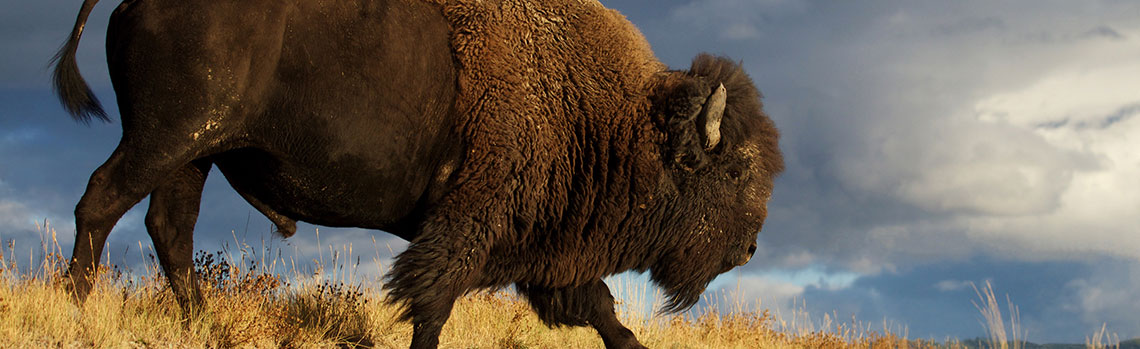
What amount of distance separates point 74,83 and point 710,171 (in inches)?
164

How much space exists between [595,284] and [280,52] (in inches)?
112

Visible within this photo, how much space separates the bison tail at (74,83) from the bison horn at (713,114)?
3.89 m

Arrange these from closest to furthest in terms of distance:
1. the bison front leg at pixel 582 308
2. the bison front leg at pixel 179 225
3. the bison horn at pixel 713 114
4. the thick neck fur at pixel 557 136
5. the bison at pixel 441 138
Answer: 1. the bison at pixel 441 138
2. the thick neck fur at pixel 557 136
3. the bison horn at pixel 713 114
4. the bison front leg at pixel 179 225
5. the bison front leg at pixel 582 308

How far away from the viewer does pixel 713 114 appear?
5.62 metres

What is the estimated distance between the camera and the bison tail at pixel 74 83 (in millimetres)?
5594

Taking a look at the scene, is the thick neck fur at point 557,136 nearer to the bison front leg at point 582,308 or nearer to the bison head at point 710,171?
the bison head at point 710,171

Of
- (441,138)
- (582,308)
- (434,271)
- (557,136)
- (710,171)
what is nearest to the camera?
(434,271)

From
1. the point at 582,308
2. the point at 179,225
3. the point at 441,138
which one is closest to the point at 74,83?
the point at 179,225

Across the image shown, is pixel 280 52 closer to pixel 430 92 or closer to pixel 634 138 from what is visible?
pixel 430 92

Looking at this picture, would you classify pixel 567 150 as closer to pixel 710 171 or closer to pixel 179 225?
pixel 710 171

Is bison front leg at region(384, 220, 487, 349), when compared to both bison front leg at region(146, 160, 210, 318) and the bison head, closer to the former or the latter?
the bison head

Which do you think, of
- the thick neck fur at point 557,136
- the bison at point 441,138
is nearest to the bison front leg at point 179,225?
the bison at point 441,138

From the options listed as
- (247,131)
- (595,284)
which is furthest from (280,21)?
(595,284)

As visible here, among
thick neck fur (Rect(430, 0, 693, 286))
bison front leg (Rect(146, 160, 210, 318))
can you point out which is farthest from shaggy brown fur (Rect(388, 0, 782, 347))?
bison front leg (Rect(146, 160, 210, 318))
